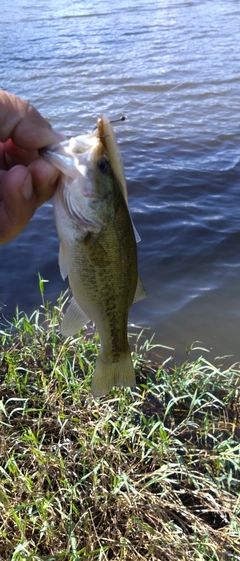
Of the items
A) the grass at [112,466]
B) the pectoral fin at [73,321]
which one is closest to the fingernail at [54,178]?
the pectoral fin at [73,321]

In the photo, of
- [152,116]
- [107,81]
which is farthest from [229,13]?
[152,116]

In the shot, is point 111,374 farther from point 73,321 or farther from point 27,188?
point 27,188

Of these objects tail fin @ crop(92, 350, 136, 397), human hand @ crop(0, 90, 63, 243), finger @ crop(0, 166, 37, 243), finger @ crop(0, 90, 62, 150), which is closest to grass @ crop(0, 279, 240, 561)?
tail fin @ crop(92, 350, 136, 397)

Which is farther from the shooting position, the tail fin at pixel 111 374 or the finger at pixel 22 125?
the tail fin at pixel 111 374

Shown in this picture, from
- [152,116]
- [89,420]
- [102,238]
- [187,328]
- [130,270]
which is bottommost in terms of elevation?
[187,328]

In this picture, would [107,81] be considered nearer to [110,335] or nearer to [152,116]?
[152,116]

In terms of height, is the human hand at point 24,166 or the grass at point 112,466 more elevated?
the human hand at point 24,166

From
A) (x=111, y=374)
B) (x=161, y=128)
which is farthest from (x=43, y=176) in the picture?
(x=161, y=128)

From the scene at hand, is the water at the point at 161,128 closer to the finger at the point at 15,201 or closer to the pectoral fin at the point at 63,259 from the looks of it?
the finger at the point at 15,201
